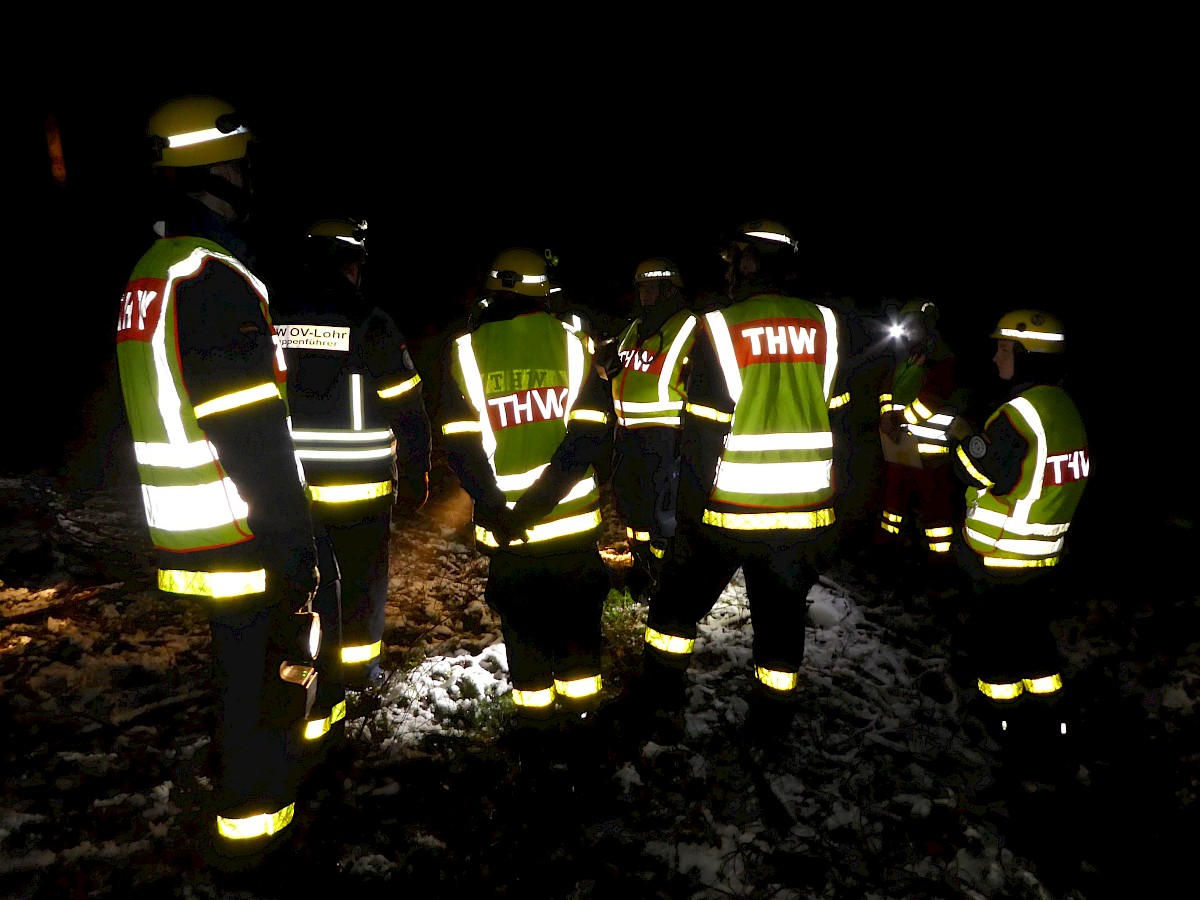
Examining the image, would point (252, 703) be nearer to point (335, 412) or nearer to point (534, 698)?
point (534, 698)

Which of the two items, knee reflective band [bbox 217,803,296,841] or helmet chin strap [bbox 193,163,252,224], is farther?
knee reflective band [bbox 217,803,296,841]

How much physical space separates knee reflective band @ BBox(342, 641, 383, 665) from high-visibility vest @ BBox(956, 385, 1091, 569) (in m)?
3.57

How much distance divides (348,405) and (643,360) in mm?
2582

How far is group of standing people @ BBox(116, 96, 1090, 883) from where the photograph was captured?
2.27 m

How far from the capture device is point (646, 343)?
5195 millimetres

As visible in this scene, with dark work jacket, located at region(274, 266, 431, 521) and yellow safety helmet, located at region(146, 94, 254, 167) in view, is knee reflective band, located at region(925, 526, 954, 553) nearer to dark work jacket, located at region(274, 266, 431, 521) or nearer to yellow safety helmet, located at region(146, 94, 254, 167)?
Result: dark work jacket, located at region(274, 266, 431, 521)

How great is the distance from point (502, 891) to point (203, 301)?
2462mm

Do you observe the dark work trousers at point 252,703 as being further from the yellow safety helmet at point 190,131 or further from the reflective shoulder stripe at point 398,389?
the yellow safety helmet at point 190,131

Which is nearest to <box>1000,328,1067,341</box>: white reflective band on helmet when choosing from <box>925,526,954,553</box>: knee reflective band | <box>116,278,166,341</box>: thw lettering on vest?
<box>925,526,954,553</box>: knee reflective band

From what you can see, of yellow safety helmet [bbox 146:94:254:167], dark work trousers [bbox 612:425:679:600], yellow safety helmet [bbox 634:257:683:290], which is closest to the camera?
yellow safety helmet [bbox 146:94:254:167]

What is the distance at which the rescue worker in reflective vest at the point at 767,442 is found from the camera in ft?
10.3

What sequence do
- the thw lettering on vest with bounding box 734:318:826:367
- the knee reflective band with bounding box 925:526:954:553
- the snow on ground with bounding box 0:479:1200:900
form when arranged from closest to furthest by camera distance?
the snow on ground with bounding box 0:479:1200:900 < the thw lettering on vest with bounding box 734:318:826:367 < the knee reflective band with bounding box 925:526:954:553

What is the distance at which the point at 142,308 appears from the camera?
2072 millimetres

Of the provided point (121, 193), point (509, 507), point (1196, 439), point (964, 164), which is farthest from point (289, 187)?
point (1196, 439)
